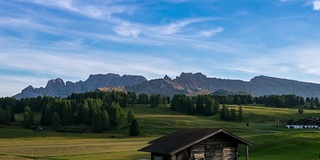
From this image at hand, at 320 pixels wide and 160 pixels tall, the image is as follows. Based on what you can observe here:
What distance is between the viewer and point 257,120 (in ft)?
→ 618

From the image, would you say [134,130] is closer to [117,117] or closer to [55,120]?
[117,117]

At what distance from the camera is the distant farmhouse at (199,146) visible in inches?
1480

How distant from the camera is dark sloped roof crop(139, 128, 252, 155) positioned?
37062mm

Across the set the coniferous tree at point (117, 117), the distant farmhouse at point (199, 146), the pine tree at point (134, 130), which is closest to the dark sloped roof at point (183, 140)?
the distant farmhouse at point (199, 146)

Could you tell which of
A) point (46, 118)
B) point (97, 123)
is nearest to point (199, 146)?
point (97, 123)

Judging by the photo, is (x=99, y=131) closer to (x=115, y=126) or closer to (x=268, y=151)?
(x=115, y=126)

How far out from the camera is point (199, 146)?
38875 mm

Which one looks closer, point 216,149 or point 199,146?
point 199,146

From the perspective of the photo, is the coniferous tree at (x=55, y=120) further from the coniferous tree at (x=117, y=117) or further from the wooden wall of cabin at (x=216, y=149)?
the wooden wall of cabin at (x=216, y=149)

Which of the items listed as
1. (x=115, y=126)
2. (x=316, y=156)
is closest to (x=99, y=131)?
(x=115, y=126)

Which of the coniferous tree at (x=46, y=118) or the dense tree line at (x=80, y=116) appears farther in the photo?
the coniferous tree at (x=46, y=118)

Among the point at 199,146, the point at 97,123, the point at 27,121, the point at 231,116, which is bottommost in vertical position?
the point at 97,123

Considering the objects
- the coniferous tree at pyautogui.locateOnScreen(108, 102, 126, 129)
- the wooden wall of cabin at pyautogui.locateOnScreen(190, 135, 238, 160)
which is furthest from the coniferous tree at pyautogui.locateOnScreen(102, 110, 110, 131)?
the wooden wall of cabin at pyautogui.locateOnScreen(190, 135, 238, 160)

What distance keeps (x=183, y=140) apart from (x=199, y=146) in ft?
5.43
